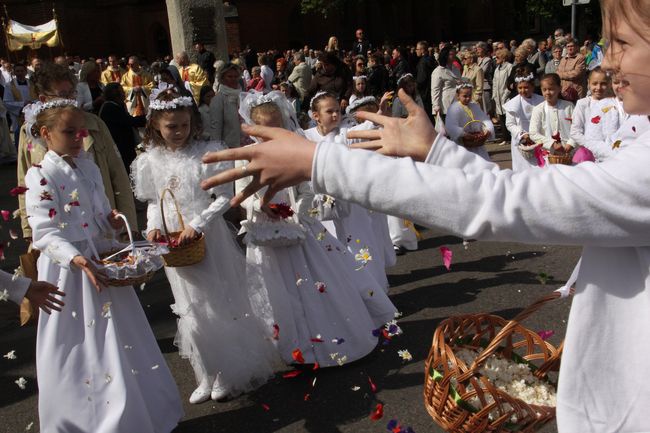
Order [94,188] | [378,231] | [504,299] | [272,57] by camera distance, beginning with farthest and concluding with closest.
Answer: [272,57] < [378,231] < [504,299] < [94,188]

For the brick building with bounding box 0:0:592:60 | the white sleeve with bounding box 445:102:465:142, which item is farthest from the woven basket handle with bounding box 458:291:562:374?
the brick building with bounding box 0:0:592:60

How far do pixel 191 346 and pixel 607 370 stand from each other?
328 centimetres

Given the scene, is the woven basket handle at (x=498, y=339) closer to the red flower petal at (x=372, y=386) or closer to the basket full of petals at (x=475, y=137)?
the red flower petal at (x=372, y=386)

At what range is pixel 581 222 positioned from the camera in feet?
4.44

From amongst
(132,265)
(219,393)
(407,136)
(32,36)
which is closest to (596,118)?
(219,393)

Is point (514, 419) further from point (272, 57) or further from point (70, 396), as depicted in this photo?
point (272, 57)

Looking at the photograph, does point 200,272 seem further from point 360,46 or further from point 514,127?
point 360,46

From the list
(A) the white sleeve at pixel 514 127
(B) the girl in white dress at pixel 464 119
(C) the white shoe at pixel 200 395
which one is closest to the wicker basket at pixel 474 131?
(B) the girl in white dress at pixel 464 119

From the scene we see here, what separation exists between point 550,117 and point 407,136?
22.0 ft

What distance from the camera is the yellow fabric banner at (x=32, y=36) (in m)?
21.3

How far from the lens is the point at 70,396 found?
3.67 metres

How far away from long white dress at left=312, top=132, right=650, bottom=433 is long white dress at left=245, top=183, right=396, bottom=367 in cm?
314

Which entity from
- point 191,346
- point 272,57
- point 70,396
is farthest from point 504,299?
point 272,57

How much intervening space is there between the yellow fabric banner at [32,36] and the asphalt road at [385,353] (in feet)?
52.5
